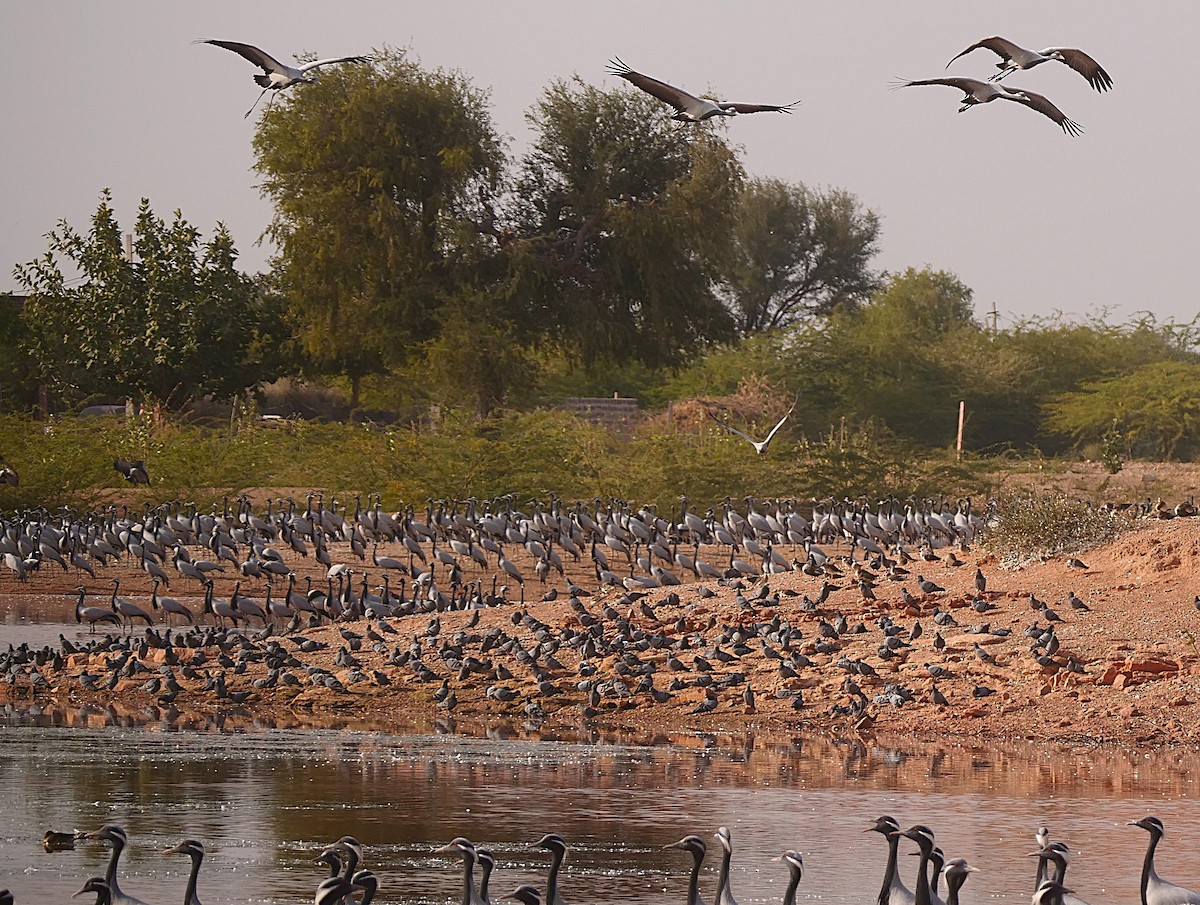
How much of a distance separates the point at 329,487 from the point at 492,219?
Answer: 12147mm

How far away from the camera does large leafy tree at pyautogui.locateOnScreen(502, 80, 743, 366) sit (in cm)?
4616

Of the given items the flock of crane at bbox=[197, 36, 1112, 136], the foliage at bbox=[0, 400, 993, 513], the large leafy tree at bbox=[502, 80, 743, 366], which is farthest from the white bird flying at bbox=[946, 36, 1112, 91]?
the large leafy tree at bbox=[502, 80, 743, 366]

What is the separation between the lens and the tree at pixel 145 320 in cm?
4744

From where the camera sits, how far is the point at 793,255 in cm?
8350

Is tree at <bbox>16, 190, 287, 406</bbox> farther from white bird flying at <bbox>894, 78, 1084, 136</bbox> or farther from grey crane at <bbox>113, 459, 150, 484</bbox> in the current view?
white bird flying at <bbox>894, 78, 1084, 136</bbox>

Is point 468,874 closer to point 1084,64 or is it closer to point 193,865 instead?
point 193,865

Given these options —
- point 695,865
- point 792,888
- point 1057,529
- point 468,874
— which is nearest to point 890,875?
point 792,888

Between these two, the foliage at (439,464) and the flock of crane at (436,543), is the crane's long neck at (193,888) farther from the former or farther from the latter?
the foliage at (439,464)

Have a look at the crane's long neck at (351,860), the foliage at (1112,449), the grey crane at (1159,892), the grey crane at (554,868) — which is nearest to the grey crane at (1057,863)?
the grey crane at (1159,892)

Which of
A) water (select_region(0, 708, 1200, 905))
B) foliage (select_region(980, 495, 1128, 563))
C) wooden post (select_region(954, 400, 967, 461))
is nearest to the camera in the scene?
water (select_region(0, 708, 1200, 905))

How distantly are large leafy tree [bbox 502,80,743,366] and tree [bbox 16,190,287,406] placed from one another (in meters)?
7.86

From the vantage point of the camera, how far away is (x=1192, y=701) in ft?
50.2

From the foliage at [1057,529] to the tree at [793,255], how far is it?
6192 cm

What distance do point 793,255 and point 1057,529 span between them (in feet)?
211
